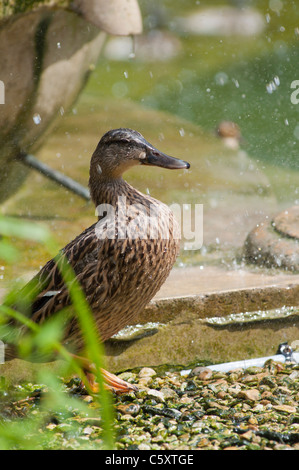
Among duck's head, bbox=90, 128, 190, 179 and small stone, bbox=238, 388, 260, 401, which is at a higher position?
duck's head, bbox=90, 128, 190, 179

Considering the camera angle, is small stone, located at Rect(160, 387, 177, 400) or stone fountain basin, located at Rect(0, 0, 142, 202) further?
stone fountain basin, located at Rect(0, 0, 142, 202)

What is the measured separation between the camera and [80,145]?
620 cm

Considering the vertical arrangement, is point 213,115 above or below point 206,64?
below

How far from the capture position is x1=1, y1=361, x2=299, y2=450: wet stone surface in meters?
2.38

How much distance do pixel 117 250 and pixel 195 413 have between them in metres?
0.70

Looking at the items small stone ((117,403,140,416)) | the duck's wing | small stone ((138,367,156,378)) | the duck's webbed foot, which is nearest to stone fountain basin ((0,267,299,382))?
small stone ((138,367,156,378))

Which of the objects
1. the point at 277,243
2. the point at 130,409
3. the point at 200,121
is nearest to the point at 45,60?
the point at 277,243

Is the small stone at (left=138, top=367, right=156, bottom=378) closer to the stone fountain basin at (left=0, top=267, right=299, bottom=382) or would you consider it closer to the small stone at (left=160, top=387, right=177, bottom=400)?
the stone fountain basin at (left=0, top=267, right=299, bottom=382)

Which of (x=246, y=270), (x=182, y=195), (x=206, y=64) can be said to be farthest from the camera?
(x=206, y=64)
